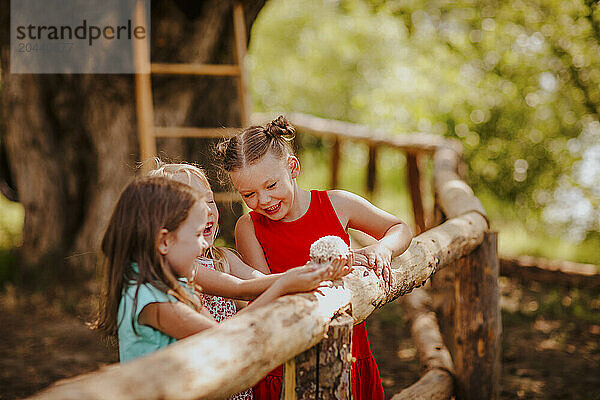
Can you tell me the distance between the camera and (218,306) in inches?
96.7

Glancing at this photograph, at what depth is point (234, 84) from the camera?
21.1 ft

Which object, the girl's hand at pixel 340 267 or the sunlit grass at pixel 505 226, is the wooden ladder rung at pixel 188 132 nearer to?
the sunlit grass at pixel 505 226

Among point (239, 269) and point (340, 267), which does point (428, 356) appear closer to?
point (239, 269)

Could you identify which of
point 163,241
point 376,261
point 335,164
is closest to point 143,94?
point 335,164

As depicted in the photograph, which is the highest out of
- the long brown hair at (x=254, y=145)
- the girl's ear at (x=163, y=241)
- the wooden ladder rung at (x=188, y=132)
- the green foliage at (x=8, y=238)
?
the wooden ladder rung at (x=188, y=132)

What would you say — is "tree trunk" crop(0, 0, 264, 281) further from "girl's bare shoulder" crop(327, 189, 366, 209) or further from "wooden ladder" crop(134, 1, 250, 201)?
"girl's bare shoulder" crop(327, 189, 366, 209)

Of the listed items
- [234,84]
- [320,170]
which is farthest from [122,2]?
[320,170]

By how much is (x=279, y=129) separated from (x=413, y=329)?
2411 mm

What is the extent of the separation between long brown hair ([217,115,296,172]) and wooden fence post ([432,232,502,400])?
1.41 metres

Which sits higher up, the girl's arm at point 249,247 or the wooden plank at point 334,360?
the girl's arm at point 249,247

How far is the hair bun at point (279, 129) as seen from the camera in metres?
2.67

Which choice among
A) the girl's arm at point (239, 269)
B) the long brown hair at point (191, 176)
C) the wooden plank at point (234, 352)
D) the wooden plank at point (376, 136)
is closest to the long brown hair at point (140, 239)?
the wooden plank at point (234, 352)

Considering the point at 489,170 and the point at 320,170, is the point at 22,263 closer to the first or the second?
the point at 489,170

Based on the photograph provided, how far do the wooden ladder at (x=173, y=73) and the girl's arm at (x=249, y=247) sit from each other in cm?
281
